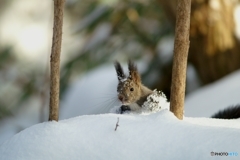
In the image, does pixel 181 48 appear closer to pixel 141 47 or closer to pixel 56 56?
pixel 56 56

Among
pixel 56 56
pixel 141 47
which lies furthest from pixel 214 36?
pixel 56 56

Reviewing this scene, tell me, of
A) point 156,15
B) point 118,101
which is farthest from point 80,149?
point 156,15

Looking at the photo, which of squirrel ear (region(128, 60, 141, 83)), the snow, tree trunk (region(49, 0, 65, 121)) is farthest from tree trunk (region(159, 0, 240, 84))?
tree trunk (region(49, 0, 65, 121))

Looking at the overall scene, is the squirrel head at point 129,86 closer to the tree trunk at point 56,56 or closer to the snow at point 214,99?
the tree trunk at point 56,56

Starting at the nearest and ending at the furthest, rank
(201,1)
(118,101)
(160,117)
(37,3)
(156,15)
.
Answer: (160,117) → (118,101) → (201,1) → (156,15) → (37,3)

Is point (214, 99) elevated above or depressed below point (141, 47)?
below

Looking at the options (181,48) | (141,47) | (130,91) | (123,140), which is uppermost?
(141,47)

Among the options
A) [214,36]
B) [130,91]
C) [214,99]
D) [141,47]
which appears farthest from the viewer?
[141,47]

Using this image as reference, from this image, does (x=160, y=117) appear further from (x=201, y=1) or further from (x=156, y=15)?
(x=156, y=15)
